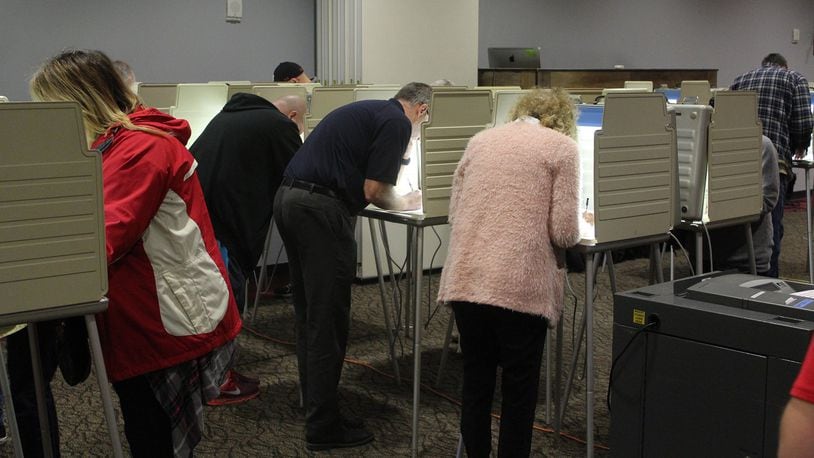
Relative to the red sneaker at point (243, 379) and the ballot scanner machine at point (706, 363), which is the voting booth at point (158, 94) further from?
the ballot scanner machine at point (706, 363)

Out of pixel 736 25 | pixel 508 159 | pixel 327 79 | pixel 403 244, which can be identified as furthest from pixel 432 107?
pixel 736 25

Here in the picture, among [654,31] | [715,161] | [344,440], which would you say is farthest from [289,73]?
[654,31]

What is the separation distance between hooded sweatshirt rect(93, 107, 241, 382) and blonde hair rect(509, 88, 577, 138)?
1.03m

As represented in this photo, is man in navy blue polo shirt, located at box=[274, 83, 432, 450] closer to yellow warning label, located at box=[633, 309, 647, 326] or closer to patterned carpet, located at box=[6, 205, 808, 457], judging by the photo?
patterned carpet, located at box=[6, 205, 808, 457]

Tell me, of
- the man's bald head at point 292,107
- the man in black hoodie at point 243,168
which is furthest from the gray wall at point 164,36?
the man in black hoodie at point 243,168

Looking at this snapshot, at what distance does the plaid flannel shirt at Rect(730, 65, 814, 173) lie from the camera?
5406mm

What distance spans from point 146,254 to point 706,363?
1.40 metres

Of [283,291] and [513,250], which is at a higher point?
[513,250]

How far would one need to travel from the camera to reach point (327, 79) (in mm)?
6977

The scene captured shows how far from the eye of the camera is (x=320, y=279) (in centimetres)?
307

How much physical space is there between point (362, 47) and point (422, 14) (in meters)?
0.62

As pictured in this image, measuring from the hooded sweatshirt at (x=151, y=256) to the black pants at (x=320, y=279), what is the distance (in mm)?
999

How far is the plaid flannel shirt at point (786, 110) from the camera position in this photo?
541 centimetres

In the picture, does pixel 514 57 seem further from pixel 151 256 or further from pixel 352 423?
pixel 151 256
